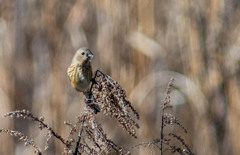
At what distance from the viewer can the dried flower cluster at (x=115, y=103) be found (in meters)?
1.07

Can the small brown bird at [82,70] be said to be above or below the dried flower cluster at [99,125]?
above

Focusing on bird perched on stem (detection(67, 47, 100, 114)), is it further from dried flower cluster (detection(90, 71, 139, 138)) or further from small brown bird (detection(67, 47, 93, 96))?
dried flower cluster (detection(90, 71, 139, 138))

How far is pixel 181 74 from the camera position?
3.00 m

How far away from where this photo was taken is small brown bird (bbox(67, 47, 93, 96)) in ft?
6.97

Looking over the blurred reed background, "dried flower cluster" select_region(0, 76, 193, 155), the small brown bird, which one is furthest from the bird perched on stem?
"dried flower cluster" select_region(0, 76, 193, 155)

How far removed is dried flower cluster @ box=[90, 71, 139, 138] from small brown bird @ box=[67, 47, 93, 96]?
915 mm

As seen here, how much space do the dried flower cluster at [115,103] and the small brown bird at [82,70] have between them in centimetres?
91

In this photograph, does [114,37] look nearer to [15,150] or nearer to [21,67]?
[21,67]

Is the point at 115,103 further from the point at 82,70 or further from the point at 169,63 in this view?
the point at 169,63

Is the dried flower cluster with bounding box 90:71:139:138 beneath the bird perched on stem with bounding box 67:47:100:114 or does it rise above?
beneath

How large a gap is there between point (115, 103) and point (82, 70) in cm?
109

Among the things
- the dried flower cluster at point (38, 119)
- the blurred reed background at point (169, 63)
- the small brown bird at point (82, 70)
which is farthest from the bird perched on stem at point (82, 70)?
the dried flower cluster at point (38, 119)

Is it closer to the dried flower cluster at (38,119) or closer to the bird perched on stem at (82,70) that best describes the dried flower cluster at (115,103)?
the dried flower cluster at (38,119)

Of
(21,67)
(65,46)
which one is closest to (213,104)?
(65,46)
